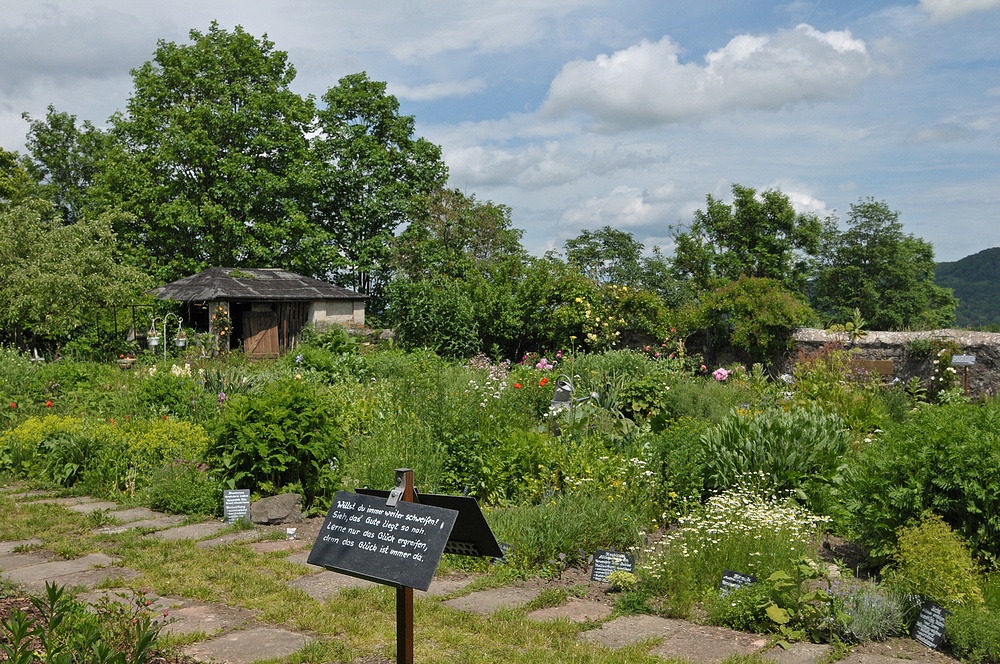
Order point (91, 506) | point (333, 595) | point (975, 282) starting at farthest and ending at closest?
point (975, 282) → point (91, 506) → point (333, 595)

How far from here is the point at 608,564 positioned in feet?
17.3

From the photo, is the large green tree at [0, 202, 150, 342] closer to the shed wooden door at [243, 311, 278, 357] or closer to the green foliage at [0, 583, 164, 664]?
the shed wooden door at [243, 311, 278, 357]

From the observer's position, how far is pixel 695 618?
4.68 metres

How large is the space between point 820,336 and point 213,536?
11.5 meters

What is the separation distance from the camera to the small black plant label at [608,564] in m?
5.23

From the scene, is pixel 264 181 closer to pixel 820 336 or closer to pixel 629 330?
pixel 629 330

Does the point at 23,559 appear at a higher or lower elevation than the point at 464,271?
lower

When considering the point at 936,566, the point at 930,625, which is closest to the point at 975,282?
the point at 936,566

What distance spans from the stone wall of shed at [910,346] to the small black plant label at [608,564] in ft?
32.6

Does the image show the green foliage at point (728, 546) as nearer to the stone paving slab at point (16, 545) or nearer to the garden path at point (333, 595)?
the garden path at point (333, 595)

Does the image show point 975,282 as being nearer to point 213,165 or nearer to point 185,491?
point 213,165

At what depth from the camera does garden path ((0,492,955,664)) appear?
4.14m

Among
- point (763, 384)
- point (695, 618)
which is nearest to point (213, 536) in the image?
point (695, 618)

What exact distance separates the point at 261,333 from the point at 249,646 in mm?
20849
